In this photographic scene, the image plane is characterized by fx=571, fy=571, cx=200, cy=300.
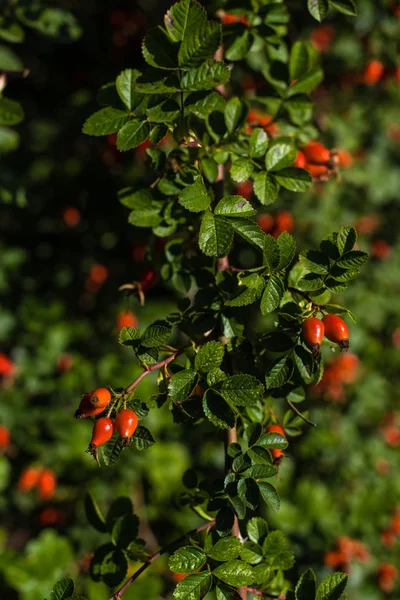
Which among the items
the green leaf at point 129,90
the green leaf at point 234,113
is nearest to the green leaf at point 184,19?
the green leaf at point 129,90

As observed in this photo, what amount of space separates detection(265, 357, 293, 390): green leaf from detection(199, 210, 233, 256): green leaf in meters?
0.22

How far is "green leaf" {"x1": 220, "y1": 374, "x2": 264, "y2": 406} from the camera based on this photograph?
38.5 inches

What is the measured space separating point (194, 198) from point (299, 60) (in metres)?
0.71

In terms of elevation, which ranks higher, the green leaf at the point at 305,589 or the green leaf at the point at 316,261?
the green leaf at the point at 316,261

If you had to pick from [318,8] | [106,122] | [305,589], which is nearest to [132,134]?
[106,122]

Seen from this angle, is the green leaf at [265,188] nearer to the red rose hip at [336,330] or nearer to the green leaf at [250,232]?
the green leaf at [250,232]

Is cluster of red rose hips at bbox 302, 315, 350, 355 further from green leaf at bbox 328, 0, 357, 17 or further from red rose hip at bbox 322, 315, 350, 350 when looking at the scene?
green leaf at bbox 328, 0, 357, 17

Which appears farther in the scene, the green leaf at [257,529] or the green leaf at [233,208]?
the green leaf at [257,529]

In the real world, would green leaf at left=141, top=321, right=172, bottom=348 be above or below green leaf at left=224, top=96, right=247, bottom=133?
below

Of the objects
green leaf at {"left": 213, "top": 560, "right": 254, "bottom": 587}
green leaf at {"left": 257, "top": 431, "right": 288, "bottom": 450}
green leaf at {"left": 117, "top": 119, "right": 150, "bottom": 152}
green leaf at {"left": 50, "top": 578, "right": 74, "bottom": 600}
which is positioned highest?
green leaf at {"left": 117, "top": 119, "right": 150, "bottom": 152}

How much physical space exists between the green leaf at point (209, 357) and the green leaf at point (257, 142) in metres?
0.45

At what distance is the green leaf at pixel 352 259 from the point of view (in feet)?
3.32

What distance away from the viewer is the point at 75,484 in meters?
2.73

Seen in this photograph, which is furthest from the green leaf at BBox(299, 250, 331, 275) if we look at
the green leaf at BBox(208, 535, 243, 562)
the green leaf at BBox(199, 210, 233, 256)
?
the green leaf at BBox(208, 535, 243, 562)
